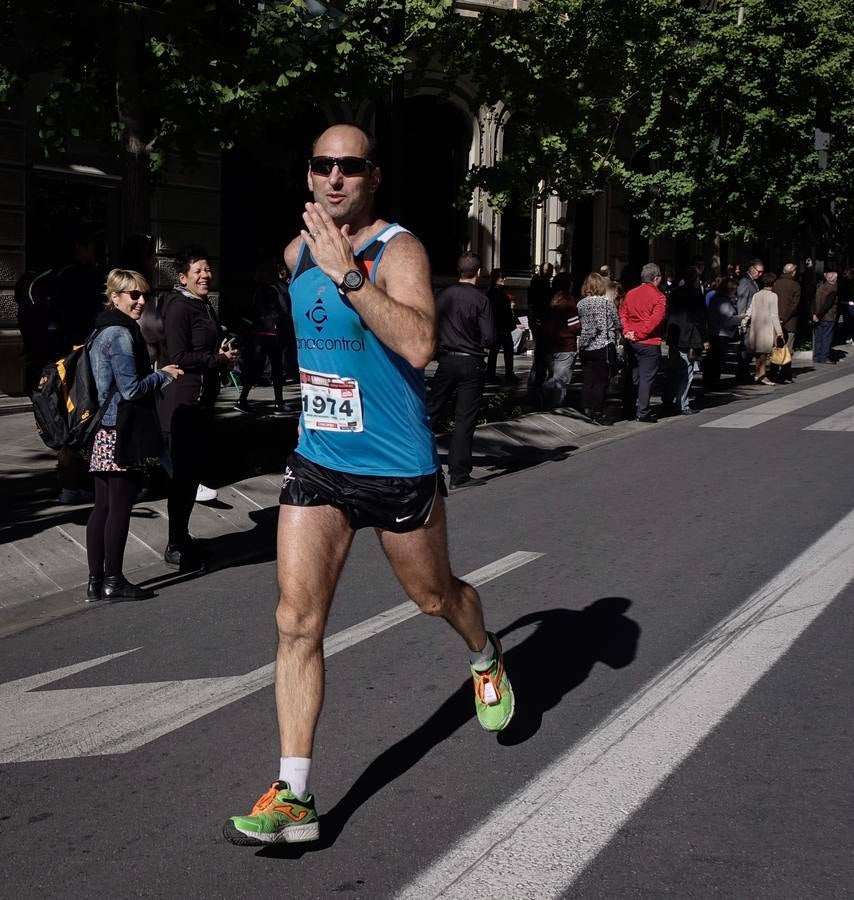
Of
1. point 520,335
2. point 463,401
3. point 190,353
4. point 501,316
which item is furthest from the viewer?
point 520,335

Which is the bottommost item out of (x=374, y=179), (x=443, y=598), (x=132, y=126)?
(x=443, y=598)

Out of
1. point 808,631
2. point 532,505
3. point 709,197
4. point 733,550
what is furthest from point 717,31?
point 808,631

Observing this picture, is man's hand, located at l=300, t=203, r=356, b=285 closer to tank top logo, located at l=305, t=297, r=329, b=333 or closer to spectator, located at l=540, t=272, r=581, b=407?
tank top logo, located at l=305, t=297, r=329, b=333

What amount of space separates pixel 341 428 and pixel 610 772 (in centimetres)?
135

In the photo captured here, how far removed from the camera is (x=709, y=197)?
2625cm

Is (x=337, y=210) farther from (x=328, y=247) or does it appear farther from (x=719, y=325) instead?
(x=719, y=325)

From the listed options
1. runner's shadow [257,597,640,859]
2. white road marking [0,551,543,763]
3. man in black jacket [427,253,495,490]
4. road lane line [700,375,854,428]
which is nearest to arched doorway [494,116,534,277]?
road lane line [700,375,854,428]

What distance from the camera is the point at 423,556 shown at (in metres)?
3.89

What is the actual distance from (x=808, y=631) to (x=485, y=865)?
2.82 metres

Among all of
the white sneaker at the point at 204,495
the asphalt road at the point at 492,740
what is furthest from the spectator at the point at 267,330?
the asphalt road at the point at 492,740

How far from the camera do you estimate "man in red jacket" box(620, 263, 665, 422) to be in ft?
47.9

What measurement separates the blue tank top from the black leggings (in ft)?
10.5

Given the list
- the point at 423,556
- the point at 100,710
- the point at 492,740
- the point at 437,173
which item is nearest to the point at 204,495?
the point at 100,710

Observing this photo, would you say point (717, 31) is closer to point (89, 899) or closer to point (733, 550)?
point (733, 550)
